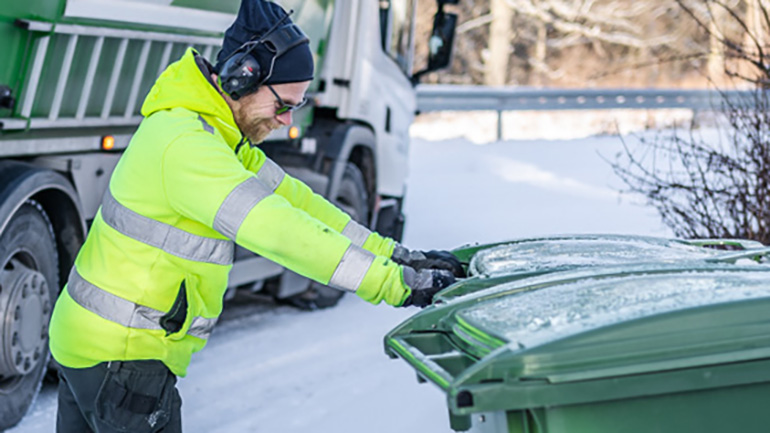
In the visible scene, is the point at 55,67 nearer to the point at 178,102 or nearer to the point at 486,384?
the point at 178,102

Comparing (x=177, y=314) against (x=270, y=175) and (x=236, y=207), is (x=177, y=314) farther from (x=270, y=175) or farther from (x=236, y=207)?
(x=270, y=175)

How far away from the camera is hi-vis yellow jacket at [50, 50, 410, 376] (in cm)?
240

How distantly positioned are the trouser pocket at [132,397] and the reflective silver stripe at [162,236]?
0.30m

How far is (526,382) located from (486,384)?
8 cm

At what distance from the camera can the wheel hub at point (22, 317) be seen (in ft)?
14.3

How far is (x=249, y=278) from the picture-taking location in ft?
20.3

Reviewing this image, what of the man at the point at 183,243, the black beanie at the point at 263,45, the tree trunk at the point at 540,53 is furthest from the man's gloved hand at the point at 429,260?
the tree trunk at the point at 540,53

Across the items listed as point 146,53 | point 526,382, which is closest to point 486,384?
point 526,382

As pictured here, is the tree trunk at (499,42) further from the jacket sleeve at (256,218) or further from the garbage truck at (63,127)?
the jacket sleeve at (256,218)

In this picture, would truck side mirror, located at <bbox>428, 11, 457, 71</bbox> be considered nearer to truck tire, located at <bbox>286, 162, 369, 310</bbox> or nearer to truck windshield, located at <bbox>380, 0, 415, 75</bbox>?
truck windshield, located at <bbox>380, 0, 415, 75</bbox>

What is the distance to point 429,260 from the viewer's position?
304cm

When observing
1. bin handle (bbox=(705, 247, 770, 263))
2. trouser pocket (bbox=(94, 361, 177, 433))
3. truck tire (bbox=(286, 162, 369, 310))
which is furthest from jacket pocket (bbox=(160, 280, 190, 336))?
truck tire (bbox=(286, 162, 369, 310))

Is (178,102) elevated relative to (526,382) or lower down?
elevated

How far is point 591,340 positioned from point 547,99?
14.8 metres
